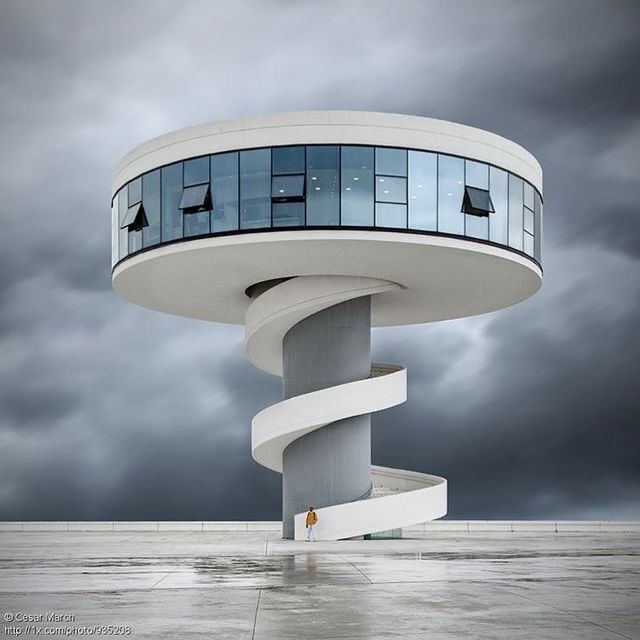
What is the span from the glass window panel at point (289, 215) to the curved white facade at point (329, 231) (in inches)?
1.4

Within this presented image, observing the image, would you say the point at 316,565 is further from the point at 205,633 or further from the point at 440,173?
the point at 440,173

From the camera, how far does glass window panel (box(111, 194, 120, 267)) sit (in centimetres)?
4312

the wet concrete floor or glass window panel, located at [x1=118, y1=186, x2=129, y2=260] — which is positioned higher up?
glass window panel, located at [x1=118, y1=186, x2=129, y2=260]

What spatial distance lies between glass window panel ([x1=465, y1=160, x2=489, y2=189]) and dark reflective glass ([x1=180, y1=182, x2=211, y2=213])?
31.4 feet

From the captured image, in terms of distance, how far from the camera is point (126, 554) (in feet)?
102

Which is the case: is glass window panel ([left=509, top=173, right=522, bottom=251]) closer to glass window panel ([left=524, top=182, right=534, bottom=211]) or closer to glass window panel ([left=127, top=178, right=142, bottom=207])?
glass window panel ([left=524, top=182, right=534, bottom=211])

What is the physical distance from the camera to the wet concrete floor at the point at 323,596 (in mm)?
13164

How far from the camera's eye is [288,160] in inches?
1453

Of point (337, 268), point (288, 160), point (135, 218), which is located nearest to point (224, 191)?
point (288, 160)

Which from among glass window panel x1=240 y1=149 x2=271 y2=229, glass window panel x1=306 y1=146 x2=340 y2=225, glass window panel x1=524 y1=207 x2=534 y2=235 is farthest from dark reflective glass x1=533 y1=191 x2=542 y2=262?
glass window panel x1=240 y1=149 x2=271 y2=229

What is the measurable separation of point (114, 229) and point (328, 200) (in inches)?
447

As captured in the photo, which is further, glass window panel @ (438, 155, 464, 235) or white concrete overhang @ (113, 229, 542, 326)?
glass window panel @ (438, 155, 464, 235)

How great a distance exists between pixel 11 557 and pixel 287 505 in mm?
14820

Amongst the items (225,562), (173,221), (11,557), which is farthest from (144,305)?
(225,562)
